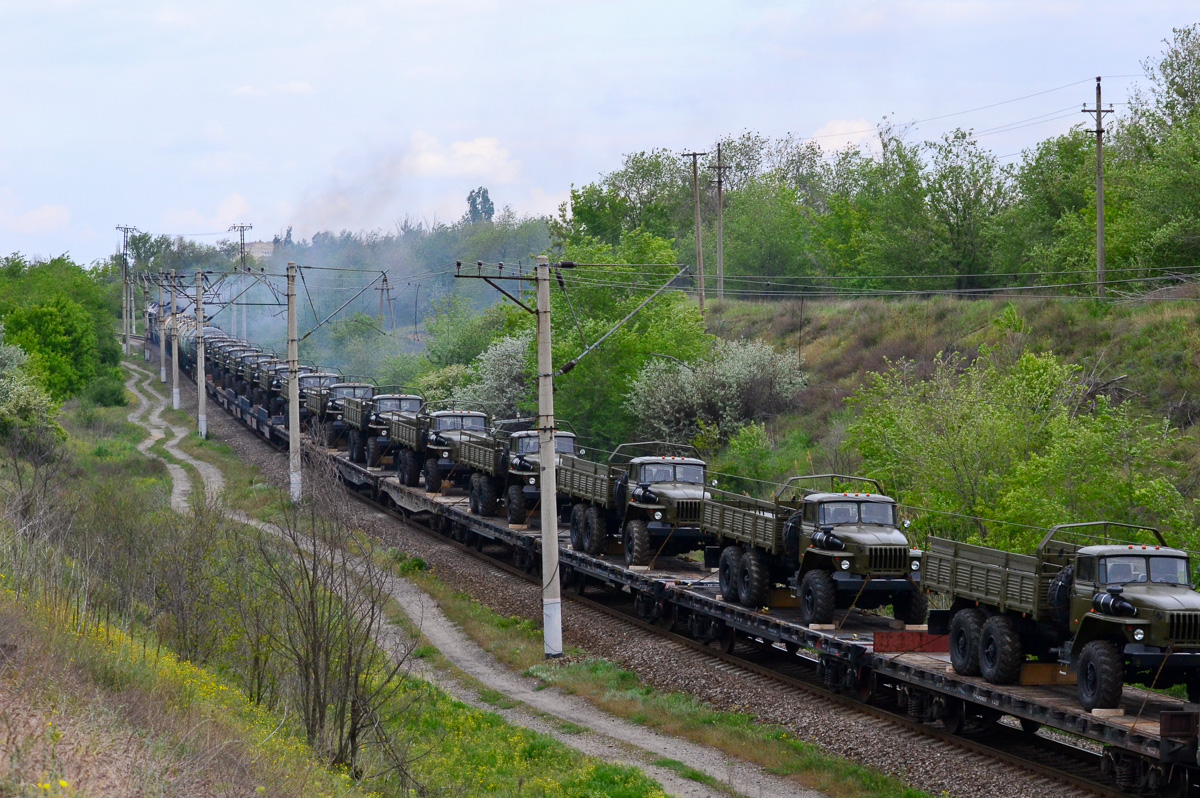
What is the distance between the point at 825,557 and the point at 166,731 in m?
10.6

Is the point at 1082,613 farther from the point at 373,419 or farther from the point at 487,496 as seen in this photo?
the point at 373,419

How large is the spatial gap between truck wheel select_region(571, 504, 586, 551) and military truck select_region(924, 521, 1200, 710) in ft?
35.0

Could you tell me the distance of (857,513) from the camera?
1897 cm

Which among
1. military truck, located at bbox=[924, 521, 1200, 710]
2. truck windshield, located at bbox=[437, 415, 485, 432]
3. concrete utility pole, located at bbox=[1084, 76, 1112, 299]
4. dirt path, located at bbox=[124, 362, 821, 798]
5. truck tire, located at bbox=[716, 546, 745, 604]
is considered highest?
concrete utility pole, located at bbox=[1084, 76, 1112, 299]

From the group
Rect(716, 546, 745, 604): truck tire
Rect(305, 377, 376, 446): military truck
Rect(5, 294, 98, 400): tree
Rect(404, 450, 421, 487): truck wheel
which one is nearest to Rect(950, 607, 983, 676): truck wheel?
Rect(716, 546, 745, 604): truck tire

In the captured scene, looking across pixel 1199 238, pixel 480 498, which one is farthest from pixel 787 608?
pixel 1199 238

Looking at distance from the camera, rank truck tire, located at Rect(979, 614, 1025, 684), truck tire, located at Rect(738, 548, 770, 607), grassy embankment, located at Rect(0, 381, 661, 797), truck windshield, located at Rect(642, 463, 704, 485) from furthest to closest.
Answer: truck windshield, located at Rect(642, 463, 704, 485) < truck tire, located at Rect(738, 548, 770, 607) < truck tire, located at Rect(979, 614, 1025, 684) < grassy embankment, located at Rect(0, 381, 661, 797)

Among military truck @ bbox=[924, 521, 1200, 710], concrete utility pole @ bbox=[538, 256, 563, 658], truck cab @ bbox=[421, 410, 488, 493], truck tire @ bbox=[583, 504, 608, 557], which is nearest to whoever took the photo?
military truck @ bbox=[924, 521, 1200, 710]

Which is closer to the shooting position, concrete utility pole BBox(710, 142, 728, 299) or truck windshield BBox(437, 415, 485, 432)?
truck windshield BBox(437, 415, 485, 432)

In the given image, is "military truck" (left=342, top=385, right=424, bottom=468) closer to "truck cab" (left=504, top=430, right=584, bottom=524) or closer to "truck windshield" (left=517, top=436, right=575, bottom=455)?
"truck cab" (left=504, top=430, right=584, bottom=524)

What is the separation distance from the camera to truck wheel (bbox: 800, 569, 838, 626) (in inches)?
715

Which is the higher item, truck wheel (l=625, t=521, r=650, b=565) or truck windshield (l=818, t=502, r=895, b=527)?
truck windshield (l=818, t=502, r=895, b=527)

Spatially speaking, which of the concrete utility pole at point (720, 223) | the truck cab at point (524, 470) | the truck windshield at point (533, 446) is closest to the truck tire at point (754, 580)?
the truck cab at point (524, 470)

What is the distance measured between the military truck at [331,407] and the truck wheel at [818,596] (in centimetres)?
2759
